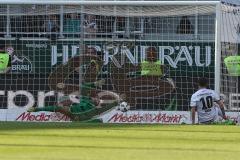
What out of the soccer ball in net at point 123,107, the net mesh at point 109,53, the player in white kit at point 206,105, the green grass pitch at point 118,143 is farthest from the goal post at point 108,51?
the green grass pitch at point 118,143

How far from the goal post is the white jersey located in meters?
1.92

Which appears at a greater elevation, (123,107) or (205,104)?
(205,104)

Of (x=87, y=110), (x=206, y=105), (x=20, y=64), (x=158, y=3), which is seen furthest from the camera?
(x=20, y=64)

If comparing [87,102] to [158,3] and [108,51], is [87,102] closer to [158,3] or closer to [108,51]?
[108,51]

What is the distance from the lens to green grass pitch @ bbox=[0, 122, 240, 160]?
23.0 ft

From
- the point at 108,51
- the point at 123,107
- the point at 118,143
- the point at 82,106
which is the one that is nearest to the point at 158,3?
the point at 108,51

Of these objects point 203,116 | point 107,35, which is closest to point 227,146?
point 203,116

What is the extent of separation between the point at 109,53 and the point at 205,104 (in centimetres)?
334

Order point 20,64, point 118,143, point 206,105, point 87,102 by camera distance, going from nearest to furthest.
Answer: point 118,143 < point 206,105 < point 87,102 < point 20,64

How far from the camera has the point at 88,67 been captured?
15461mm

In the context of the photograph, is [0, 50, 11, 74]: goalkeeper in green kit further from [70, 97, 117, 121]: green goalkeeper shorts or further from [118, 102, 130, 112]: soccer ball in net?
[118, 102, 130, 112]: soccer ball in net

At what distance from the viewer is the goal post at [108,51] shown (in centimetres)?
1508

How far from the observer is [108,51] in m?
15.6

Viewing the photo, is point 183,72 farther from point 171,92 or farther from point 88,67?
point 88,67
